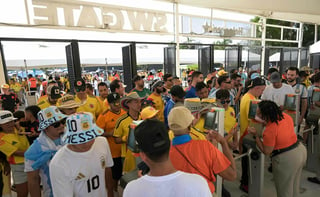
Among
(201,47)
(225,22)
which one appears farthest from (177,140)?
(225,22)

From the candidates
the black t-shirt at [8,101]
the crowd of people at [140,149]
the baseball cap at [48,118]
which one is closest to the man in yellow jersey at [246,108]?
the crowd of people at [140,149]

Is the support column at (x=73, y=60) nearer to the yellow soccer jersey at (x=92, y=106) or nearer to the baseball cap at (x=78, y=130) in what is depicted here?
the yellow soccer jersey at (x=92, y=106)

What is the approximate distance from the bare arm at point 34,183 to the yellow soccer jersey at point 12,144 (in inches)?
29.5

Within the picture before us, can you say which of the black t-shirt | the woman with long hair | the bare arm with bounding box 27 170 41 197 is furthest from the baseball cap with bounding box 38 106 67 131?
the black t-shirt

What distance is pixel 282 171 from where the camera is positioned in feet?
6.78

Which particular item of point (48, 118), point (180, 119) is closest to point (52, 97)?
point (48, 118)

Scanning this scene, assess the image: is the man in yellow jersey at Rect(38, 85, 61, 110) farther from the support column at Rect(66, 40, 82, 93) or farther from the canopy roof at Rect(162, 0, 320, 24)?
the canopy roof at Rect(162, 0, 320, 24)

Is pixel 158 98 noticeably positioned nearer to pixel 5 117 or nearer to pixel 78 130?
pixel 5 117

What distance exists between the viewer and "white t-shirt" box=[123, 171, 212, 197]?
830 millimetres

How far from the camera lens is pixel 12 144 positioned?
84.0 inches

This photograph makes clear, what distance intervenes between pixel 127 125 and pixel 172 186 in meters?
1.45

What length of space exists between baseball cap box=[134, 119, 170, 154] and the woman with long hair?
1.47 m

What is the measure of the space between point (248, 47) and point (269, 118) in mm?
8518

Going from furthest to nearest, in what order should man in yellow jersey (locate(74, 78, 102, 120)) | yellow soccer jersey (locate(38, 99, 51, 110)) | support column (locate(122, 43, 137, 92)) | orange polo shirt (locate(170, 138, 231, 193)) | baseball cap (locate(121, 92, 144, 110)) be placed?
support column (locate(122, 43, 137, 92)) → man in yellow jersey (locate(74, 78, 102, 120)) → yellow soccer jersey (locate(38, 99, 51, 110)) → baseball cap (locate(121, 92, 144, 110)) → orange polo shirt (locate(170, 138, 231, 193))
